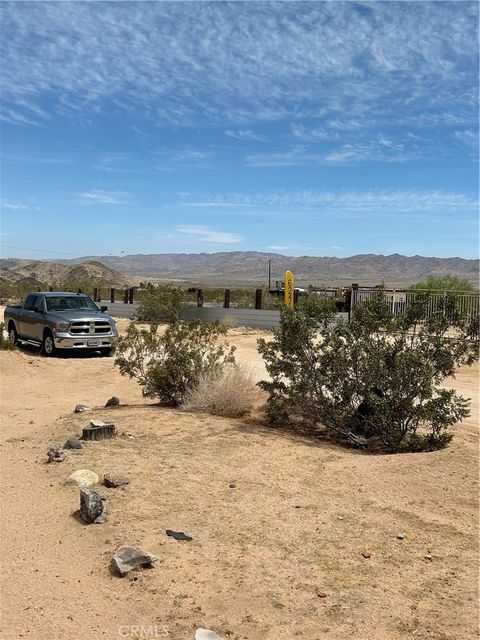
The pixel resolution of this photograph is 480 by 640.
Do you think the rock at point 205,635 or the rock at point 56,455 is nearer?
the rock at point 205,635

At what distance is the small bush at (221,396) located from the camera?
891 centimetres

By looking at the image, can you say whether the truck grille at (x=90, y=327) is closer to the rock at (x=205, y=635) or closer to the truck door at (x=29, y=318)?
the truck door at (x=29, y=318)

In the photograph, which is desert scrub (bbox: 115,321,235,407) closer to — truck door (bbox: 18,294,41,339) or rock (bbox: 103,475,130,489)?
rock (bbox: 103,475,130,489)

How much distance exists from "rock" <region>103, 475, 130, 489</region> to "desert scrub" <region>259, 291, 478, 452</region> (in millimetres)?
3008

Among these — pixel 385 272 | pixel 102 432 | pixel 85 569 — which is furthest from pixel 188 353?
pixel 385 272

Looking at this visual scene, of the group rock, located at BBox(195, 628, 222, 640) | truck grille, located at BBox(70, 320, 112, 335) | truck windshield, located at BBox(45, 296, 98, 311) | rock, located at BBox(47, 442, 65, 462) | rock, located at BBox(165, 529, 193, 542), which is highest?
truck windshield, located at BBox(45, 296, 98, 311)

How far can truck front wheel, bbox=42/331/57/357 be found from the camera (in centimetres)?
1641

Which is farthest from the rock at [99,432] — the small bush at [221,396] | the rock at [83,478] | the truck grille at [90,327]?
the truck grille at [90,327]

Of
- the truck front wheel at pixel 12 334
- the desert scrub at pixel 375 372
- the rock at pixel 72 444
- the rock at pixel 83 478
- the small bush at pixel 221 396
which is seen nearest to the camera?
the rock at pixel 83 478

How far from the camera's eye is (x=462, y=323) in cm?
793

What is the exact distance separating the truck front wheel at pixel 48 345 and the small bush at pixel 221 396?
8.24 metres

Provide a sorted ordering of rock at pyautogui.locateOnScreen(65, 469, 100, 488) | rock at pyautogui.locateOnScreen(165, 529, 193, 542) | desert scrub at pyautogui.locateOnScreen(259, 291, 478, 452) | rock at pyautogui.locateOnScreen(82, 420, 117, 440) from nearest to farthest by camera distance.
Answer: rock at pyautogui.locateOnScreen(165, 529, 193, 542) < rock at pyautogui.locateOnScreen(65, 469, 100, 488) < rock at pyautogui.locateOnScreen(82, 420, 117, 440) < desert scrub at pyautogui.locateOnScreen(259, 291, 478, 452)

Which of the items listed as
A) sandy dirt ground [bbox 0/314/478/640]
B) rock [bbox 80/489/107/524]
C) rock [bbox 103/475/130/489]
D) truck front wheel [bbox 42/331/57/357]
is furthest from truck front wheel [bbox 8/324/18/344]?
rock [bbox 80/489/107/524]

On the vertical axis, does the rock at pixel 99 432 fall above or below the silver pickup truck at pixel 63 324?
below
